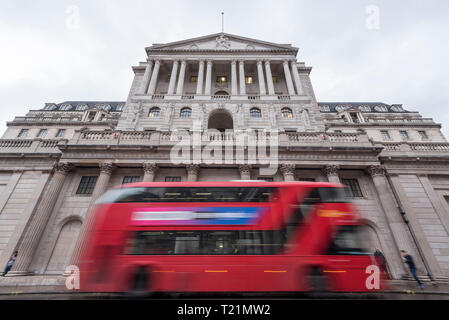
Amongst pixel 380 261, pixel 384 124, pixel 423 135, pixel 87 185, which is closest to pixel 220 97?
pixel 87 185

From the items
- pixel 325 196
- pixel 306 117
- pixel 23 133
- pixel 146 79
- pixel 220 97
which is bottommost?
pixel 325 196

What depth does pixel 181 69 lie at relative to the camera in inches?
977

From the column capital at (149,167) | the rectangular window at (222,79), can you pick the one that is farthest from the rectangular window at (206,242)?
the rectangular window at (222,79)

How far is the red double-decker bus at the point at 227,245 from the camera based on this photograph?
6.43 meters

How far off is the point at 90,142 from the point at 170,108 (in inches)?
334

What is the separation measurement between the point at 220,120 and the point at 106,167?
13054 mm

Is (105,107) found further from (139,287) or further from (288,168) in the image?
(139,287)

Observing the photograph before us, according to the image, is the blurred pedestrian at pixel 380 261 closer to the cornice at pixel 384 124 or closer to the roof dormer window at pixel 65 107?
the cornice at pixel 384 124

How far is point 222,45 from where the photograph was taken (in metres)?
27.4

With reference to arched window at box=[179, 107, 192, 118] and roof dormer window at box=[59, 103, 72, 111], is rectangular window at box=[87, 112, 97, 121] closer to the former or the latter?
roof dormer window at box=[59, 103, 72, 111]

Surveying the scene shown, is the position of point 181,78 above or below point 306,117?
above

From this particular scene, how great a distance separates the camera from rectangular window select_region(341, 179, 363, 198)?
49.3 feet
